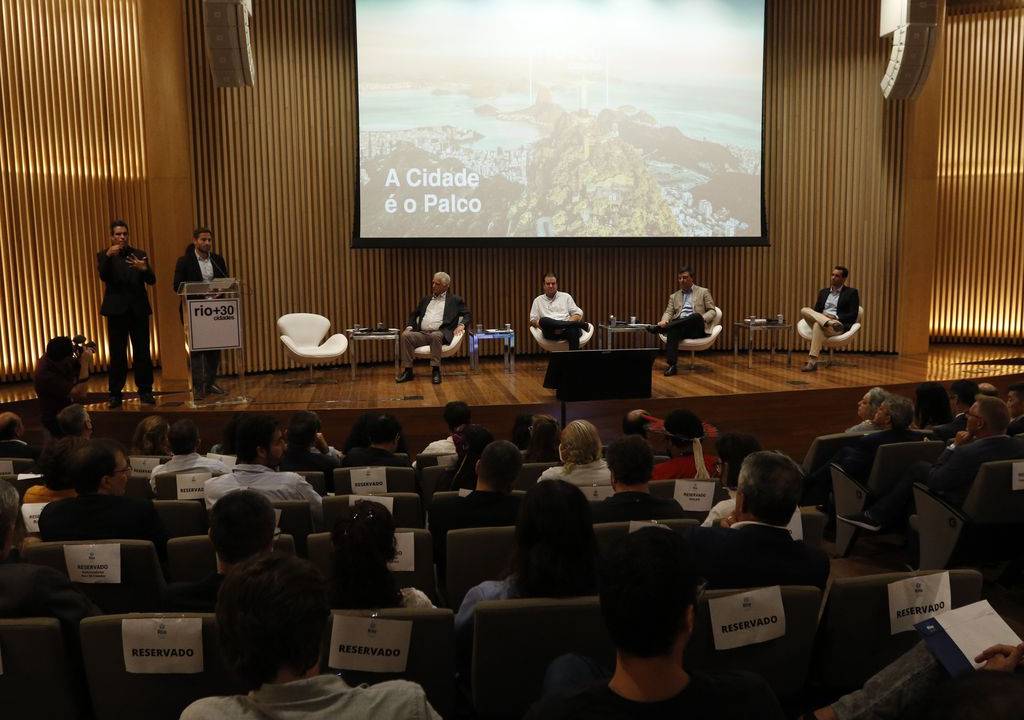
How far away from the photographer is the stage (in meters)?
7.31

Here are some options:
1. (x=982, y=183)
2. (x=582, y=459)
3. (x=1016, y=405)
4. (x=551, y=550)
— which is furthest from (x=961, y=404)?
(x=982, y=183)

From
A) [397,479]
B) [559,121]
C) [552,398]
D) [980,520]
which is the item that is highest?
[559,121]

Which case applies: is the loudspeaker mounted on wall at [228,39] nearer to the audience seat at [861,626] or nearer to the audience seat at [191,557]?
the audience seat at [191,557]

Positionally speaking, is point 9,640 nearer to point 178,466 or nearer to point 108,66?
point 178,466

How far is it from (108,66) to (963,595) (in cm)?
938

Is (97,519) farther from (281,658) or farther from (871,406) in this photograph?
(871,406)

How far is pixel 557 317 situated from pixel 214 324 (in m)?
3.63

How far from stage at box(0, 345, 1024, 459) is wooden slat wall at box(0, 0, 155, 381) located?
0.80 m

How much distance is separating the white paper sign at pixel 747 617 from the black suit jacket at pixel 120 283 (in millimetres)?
6347

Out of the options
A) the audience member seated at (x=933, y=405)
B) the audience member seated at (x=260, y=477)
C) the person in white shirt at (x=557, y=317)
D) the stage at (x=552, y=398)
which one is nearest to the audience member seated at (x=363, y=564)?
the audience member seated at (x=260, y=477)

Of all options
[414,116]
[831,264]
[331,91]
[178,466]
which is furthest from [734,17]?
[178,466]

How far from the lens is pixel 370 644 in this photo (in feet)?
7.29

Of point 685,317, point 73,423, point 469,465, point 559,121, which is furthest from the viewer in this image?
point 559,121

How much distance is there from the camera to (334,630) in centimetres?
218
